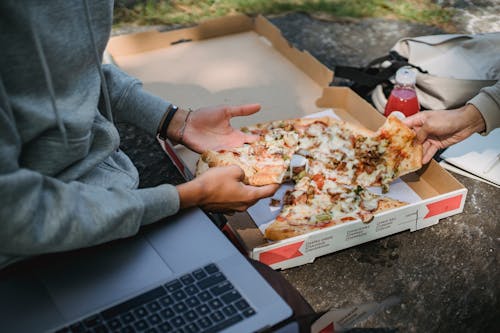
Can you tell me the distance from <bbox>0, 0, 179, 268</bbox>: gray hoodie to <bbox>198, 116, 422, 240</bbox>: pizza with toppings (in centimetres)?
46

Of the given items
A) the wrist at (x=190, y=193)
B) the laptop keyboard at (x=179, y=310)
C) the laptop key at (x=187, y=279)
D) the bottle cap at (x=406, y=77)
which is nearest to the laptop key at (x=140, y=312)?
the laptop keyboard at (x=179, y=310)

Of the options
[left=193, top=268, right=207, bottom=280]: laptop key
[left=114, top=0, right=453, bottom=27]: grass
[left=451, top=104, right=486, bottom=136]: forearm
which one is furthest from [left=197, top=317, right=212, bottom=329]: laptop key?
[left=114, top=0, right=453, bottom=27]: grass

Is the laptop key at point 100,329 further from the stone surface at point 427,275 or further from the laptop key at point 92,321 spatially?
the stone surface at point 427,275

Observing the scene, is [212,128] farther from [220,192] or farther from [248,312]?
[248,312]

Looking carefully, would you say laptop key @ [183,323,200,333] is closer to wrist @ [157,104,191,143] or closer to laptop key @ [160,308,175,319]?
laptop key @ [160,308,175,319]

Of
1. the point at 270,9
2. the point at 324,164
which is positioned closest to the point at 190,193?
the point at 324,164

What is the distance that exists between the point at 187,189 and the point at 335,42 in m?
1.74

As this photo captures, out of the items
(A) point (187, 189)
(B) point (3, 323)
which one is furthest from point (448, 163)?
(B) point (3, 323)

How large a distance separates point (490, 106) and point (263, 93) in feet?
2.81

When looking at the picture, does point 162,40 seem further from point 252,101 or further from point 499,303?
point 499,303

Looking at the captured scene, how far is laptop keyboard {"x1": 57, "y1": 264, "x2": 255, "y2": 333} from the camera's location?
1.04m

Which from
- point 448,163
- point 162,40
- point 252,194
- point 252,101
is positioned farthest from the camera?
point 162,40

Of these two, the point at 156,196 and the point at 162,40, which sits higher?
the point at 156,196

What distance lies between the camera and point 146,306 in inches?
42.4
